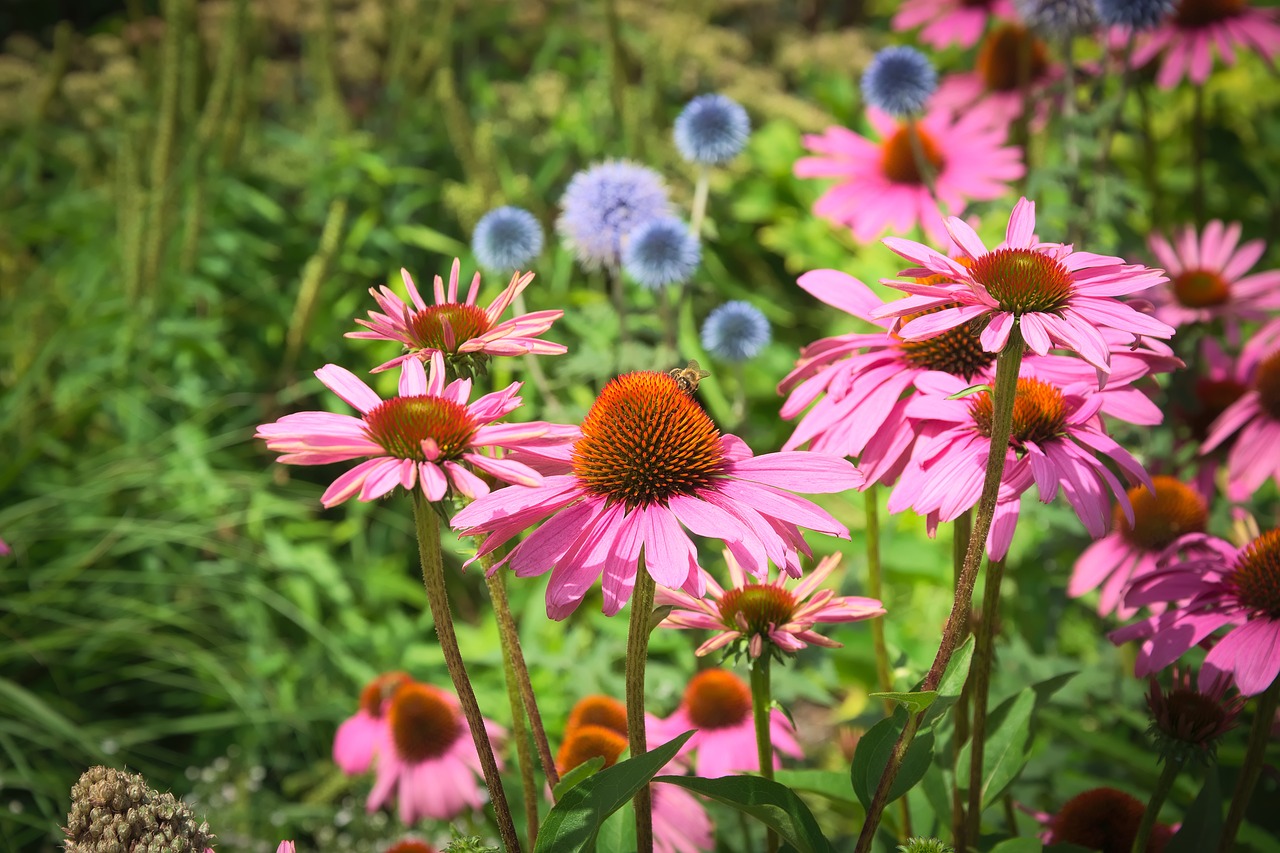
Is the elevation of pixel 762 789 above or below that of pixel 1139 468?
below

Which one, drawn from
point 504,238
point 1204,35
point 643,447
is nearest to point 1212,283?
point 1204,35

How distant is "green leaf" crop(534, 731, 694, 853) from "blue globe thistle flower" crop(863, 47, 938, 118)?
150 cm

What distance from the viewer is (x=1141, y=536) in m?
1.58

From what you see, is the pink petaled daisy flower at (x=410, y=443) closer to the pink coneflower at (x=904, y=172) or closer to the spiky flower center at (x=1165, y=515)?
the spiky flower center at (x=1165, y=515)

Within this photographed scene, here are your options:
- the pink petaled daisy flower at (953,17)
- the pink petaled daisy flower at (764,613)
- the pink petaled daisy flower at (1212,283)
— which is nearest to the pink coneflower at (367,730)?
the pink petaled daisy flower at (764,613)

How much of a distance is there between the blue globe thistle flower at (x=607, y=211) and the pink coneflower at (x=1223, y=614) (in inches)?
39.6

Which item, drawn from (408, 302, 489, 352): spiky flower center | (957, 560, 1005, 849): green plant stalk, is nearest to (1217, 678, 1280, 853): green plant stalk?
(957, 560, 1005, 849): green plant stalk

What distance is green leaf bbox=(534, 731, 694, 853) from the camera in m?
0.87

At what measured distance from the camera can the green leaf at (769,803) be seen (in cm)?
90

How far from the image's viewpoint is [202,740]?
274 cm

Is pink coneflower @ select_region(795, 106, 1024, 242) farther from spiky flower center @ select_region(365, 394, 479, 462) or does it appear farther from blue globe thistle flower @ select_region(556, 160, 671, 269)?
spiky flower center @ select_region(365, 394, 479, 462)

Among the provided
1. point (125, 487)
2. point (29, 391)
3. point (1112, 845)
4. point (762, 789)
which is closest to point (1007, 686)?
point (1112, 845)

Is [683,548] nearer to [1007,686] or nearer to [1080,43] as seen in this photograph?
[1007,686]

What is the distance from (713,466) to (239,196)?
9.55ft
